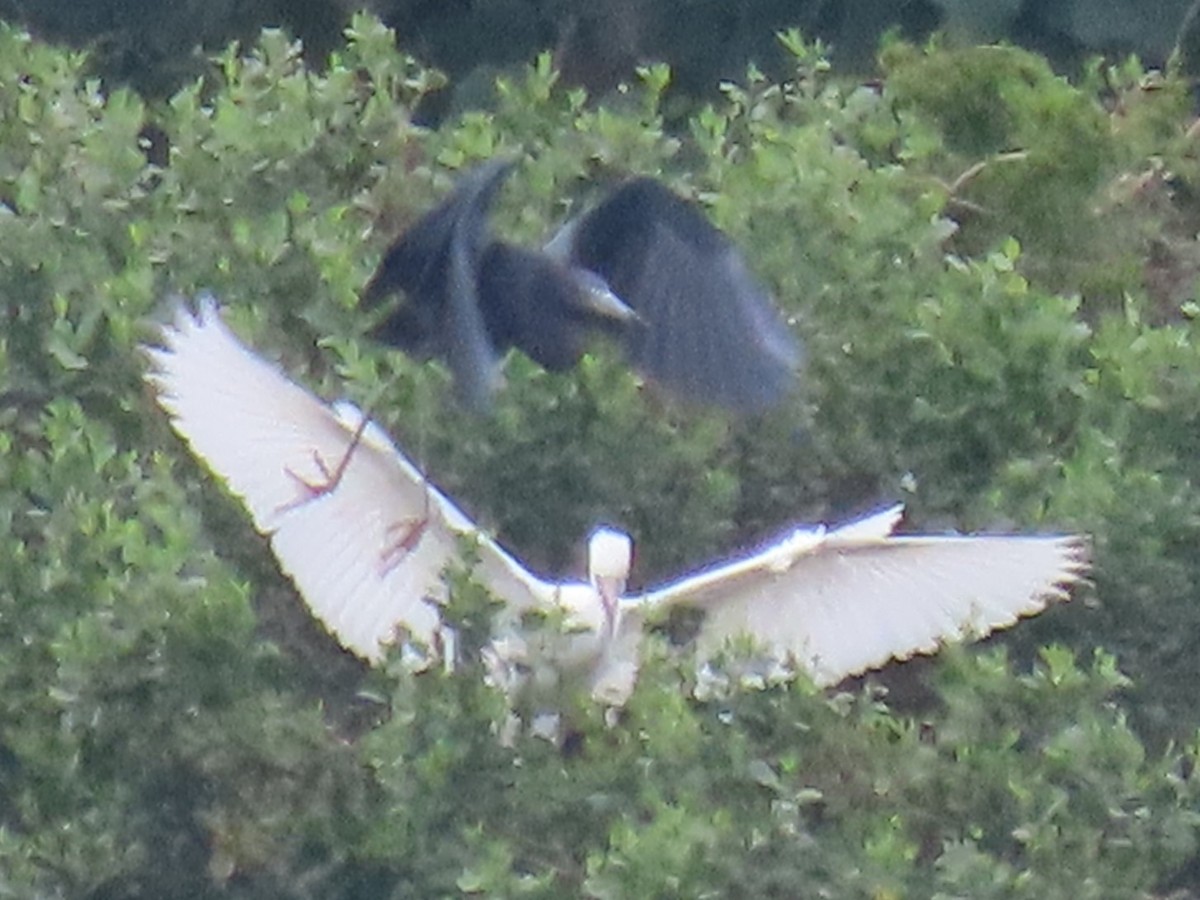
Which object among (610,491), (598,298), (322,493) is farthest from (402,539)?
(598,298)

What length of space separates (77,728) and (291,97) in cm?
115

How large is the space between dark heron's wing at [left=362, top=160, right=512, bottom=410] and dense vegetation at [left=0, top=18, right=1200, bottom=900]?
103 millimetres

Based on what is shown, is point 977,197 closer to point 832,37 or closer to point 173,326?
point 173,326

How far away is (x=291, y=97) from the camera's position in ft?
14.7

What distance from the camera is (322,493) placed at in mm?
4184

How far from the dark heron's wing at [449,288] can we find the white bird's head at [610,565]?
0.25 m

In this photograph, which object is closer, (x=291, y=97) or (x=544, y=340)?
(x=544, y=340)

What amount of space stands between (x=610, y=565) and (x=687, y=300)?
0.41 meters

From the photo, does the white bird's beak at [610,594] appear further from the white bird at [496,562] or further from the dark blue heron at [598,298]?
the dark blue heron at [598,298]

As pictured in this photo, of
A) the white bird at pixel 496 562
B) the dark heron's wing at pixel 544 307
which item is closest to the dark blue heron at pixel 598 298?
the dark heron's wing at pixel 544 307

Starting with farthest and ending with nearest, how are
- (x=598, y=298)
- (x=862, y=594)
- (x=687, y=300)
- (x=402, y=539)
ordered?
(x=862, y=594) < (x=402, y=539) < (x=598, y=298) < (x=687, y=300)

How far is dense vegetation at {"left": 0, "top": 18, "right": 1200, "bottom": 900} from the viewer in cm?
360

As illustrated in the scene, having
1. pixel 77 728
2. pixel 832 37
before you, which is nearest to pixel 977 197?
pixel 77 728

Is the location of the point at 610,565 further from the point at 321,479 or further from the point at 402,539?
the point at 321,479
